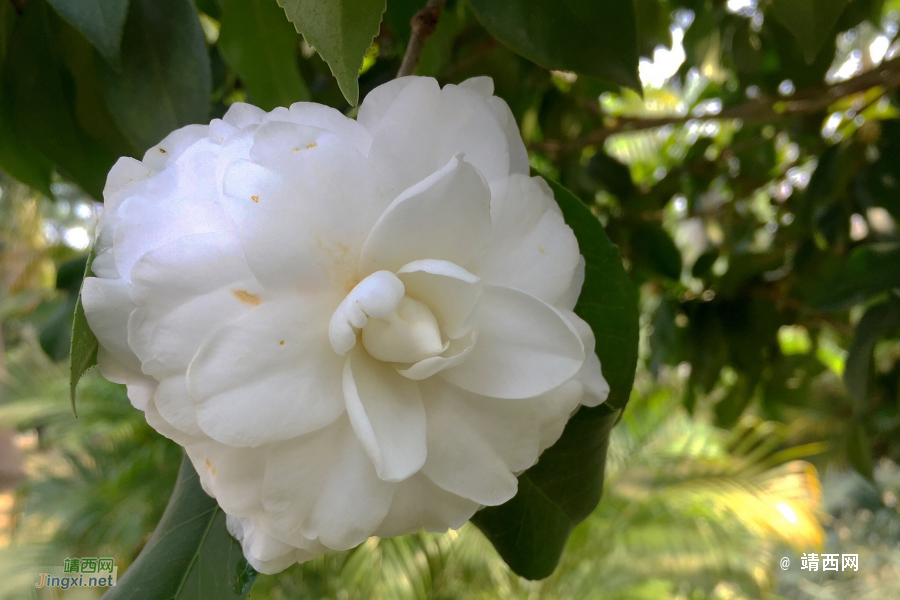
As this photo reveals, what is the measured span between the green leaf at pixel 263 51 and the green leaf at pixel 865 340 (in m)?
0.67

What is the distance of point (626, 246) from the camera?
3.34ft

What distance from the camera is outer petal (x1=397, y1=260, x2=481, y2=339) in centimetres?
25

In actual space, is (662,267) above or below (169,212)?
below

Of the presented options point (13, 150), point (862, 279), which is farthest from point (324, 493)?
point (862, 279)

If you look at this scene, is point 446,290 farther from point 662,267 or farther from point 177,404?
point 662,267

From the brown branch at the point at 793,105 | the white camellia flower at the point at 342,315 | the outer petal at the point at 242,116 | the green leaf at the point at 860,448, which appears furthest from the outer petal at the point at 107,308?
the green leaf at the point at 860,448

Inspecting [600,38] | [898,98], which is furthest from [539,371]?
[898,98]

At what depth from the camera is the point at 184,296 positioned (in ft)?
0.81

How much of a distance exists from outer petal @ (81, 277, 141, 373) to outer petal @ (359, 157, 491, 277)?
0.35 feet

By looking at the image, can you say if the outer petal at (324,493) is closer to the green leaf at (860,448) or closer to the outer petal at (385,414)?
the outer petal at (385,414)

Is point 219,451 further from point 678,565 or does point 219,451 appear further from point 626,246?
point 678,565

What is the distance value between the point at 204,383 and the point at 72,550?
93.2 inches

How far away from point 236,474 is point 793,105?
2.87 feet
